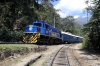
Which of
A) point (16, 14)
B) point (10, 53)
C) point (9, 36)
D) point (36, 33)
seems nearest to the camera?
point (10, 53)

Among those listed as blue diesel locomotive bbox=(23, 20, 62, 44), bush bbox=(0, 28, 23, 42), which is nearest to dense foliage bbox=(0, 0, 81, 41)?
bush bbox=(0, 28, 23, 42)

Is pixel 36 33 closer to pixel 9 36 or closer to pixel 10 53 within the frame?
pixel 9 36

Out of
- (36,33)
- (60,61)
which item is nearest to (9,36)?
(36,33)

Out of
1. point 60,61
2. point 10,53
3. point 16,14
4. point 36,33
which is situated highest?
point 16,14

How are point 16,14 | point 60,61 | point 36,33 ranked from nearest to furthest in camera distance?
point 60,61 < point 16,14 < point 36,33

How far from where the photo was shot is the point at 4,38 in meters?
44.1

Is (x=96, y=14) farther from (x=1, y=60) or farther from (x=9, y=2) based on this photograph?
(x=1, y=60)

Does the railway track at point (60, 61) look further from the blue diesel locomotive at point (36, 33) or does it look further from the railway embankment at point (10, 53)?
the blue diesel locomotive at point (36, 33)

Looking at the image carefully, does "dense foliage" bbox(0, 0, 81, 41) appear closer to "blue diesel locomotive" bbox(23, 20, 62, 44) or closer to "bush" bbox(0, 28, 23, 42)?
"bush" bbox(0, 28, 23, 42)

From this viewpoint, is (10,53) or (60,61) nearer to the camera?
(10,53)

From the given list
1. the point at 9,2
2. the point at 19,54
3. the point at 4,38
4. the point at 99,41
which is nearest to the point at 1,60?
the point at 19,54

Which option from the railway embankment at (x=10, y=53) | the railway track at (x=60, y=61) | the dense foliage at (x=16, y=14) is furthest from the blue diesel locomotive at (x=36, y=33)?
the railway track at (x=60, y=61)

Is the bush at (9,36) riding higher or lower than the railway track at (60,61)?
higher

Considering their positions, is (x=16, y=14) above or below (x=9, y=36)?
above
